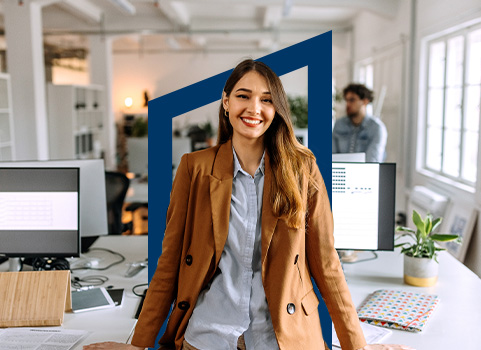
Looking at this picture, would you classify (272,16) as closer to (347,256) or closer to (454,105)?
(454,105)

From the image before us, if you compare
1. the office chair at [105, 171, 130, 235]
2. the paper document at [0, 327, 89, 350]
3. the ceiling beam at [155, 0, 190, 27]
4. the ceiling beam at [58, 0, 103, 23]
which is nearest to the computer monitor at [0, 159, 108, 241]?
the paper document at [0, 327, 89, 350]

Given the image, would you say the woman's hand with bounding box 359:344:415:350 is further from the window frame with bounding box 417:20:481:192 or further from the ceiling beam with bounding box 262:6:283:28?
the ceiling beam with bounding box 262:6:283:28

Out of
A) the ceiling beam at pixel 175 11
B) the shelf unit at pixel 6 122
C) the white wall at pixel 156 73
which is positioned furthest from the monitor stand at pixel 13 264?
the white wall at pixel 156 73

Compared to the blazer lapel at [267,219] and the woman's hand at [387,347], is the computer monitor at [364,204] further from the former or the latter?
the blazer lapel at [267,219]

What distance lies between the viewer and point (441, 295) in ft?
6.75

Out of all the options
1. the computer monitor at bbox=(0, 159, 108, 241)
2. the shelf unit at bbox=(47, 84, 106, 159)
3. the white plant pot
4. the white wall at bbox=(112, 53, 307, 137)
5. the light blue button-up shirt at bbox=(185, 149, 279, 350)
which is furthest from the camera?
the white wall at bbox=(112, 53, 307, 137)

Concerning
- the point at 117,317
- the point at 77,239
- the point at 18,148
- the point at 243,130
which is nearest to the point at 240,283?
the point at 243,130

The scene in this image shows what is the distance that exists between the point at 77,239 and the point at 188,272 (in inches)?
36.5

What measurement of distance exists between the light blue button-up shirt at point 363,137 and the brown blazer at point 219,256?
9.89ft

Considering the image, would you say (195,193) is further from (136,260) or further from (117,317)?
(136,260)

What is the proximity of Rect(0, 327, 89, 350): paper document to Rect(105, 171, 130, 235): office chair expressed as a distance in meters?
1.88

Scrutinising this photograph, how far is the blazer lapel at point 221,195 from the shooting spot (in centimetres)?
137
